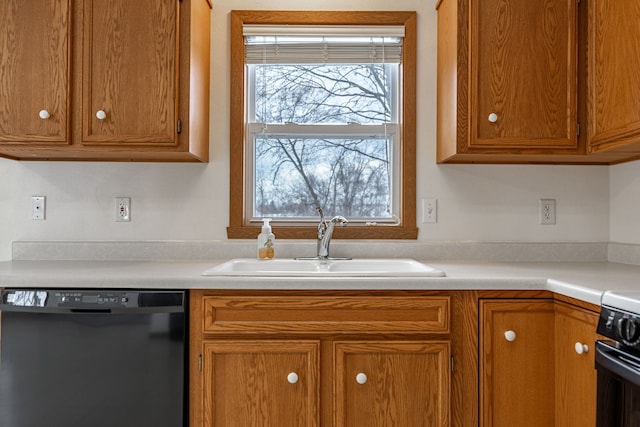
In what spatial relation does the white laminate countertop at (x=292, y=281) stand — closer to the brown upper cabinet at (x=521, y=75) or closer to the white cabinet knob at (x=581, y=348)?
the white cabinet knob at (x=581, y=348)

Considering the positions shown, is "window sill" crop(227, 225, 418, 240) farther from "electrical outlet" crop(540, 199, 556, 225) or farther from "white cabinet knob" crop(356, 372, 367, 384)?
"white cabinet knob" crop(356, 372, 367, 384)

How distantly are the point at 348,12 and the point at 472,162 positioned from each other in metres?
0.93

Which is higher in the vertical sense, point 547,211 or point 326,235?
point 547,211

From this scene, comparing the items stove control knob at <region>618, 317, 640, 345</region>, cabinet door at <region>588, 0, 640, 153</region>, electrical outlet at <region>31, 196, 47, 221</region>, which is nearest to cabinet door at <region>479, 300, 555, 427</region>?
stove control knob at <region>618, 317, 640, 345</region>

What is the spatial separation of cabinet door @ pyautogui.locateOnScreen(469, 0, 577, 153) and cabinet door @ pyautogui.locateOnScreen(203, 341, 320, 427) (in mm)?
1109

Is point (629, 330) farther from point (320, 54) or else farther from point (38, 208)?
point (38, 208)

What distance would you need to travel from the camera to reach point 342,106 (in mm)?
2230

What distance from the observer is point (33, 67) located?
1.78 meters

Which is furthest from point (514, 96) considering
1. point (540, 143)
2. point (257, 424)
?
point (257, 424)

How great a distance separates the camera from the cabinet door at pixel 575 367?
1318mm

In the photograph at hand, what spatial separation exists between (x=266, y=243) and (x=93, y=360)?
825 mm

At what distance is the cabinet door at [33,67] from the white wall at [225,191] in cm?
37

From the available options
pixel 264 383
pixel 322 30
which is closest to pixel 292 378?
pixel 264 383

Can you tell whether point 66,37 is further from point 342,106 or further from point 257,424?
point 257,424
